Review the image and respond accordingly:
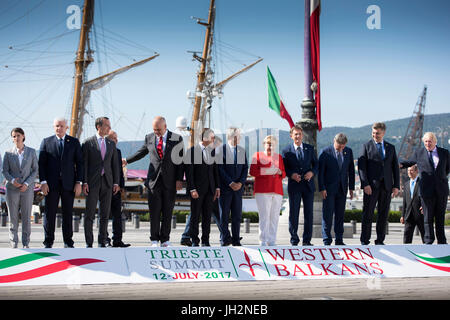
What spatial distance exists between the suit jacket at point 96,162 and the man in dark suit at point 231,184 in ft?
5.95

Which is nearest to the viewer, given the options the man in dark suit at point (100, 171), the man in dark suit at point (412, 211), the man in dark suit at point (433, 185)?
the man in dark suit at point (100, 171)

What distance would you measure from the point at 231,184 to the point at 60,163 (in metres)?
2.77

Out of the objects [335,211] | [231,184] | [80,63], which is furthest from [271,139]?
[80,63]

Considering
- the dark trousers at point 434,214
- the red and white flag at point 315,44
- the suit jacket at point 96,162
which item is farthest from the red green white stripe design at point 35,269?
the red and white flag at point 315,44

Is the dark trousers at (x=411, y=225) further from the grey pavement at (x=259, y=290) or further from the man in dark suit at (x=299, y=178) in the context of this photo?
the grey pavement at (x=259, y=290)

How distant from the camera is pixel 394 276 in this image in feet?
21.2

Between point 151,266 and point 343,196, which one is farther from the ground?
point 343,196

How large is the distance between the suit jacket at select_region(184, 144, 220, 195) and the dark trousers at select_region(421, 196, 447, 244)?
12.4 ft

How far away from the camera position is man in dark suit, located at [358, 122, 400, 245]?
822cm

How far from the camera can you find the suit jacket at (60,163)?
7.40 metres

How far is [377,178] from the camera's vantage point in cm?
826
